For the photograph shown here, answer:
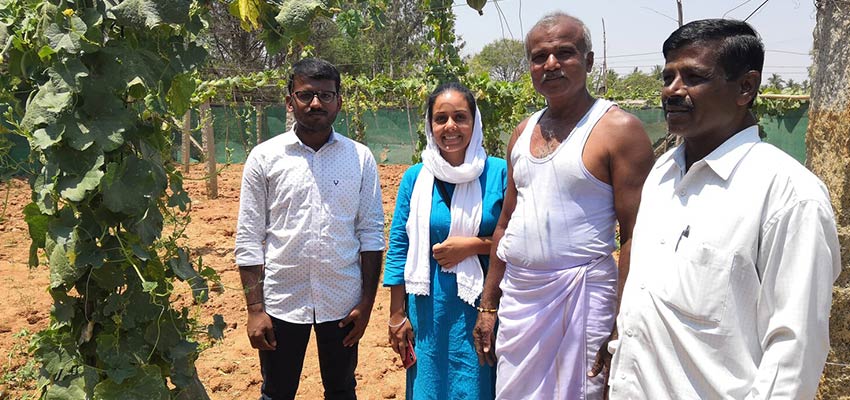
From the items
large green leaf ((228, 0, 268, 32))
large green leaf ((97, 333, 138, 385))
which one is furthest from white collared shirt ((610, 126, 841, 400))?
large green leaf ((97, 333, 138, 385))

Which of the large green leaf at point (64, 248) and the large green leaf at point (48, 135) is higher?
the large green leaf at point (48, 135)

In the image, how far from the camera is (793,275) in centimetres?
121

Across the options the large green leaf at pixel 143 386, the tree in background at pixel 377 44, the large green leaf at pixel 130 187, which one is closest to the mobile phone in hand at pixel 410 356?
the large green leaf at pixel 143 386

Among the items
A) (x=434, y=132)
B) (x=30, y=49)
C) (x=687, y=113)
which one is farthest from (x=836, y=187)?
(x=30, y=49)

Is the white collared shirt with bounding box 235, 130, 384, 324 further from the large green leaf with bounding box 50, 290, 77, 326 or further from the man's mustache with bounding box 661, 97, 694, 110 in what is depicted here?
the man's mustache with bounding box 661, 97, 694, 110

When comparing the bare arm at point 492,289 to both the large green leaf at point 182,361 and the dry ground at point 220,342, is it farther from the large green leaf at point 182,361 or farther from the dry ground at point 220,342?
the large green leaf at point 182,361

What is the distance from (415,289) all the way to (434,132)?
0.57 meters

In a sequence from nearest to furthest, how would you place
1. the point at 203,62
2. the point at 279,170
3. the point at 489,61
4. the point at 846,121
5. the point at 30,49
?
the point at 30,49 < the point at 203,62 < the point at 846,121 < the point at 279,170 < the point at 489,61

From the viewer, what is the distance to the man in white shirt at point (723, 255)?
1215 millimetres

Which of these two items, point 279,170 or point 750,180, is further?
point 279,170

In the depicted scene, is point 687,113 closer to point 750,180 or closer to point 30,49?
point 750,180

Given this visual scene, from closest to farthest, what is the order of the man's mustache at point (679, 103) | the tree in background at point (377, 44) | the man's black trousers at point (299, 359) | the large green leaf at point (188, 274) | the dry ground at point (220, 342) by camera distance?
the man's mustache at point (679, 103) → the large green leaf at point (188, 274) → the man's black trousers at point (299, 359) → the dry ground at point (220, 342) → the tree in background at point (377, 44)

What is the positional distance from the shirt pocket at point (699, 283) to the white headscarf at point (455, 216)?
933 mm

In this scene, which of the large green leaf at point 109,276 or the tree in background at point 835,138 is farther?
the tree in background at point 835,138
